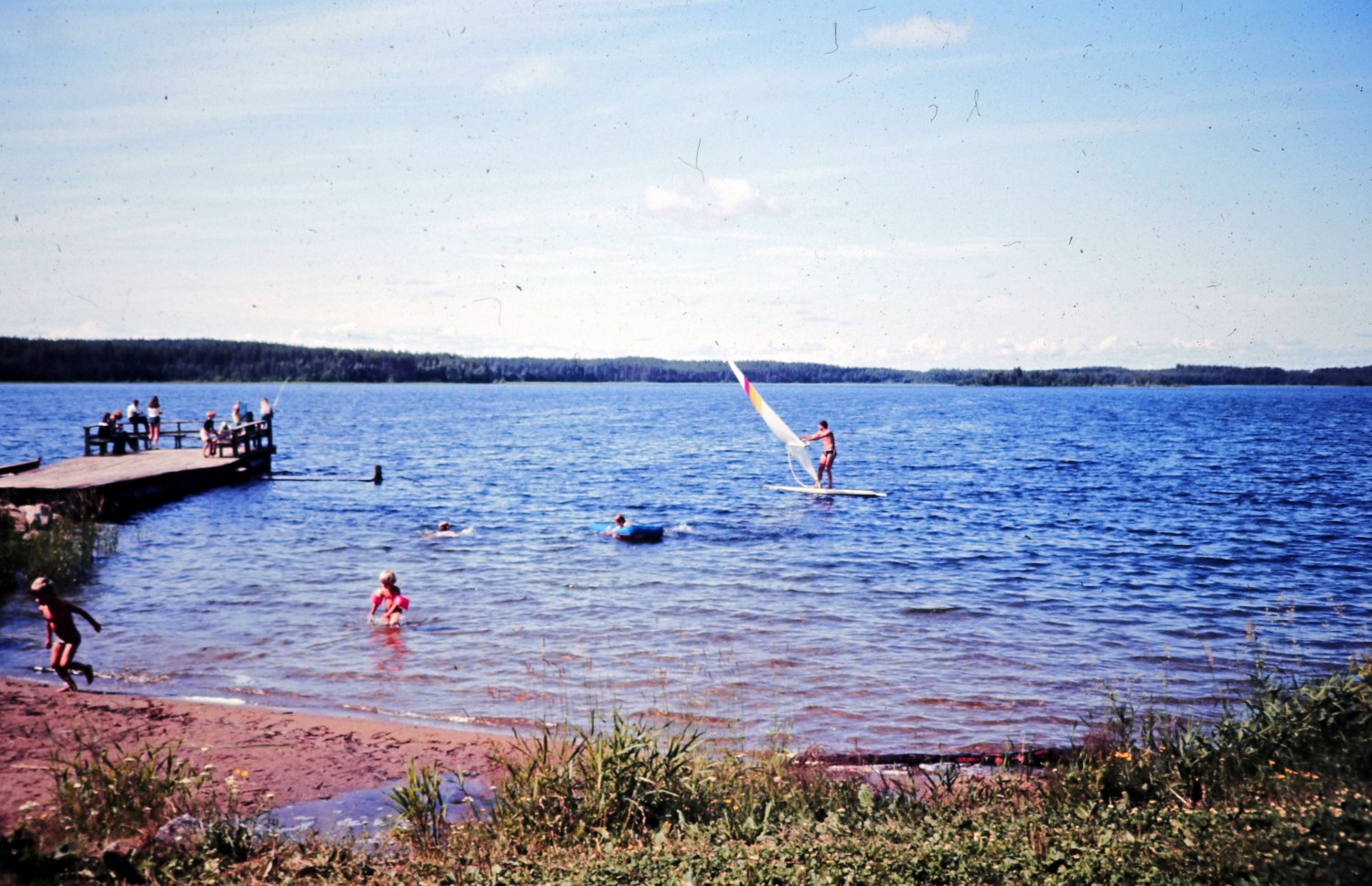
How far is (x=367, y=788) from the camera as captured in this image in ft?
29.3

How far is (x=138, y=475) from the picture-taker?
29.9 metres

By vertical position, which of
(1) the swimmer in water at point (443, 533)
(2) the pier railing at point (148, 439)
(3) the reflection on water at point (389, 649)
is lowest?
(3) the reflection on water at point (389, 649)

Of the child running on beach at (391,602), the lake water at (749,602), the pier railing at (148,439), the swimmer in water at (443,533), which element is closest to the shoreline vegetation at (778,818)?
the lake water at (749,602)

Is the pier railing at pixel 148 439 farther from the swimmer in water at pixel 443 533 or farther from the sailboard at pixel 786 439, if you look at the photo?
the sailboard at pixel 786 439

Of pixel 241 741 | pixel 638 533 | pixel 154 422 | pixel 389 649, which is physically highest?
pixel 154 422

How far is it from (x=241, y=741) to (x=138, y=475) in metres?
23.3

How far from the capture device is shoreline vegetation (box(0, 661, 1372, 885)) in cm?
597

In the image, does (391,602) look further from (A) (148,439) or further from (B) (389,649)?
(A) (148,439)

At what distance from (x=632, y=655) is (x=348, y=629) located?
5.12 m

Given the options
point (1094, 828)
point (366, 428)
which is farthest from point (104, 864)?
point (366, 428)

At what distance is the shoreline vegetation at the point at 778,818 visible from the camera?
597cm

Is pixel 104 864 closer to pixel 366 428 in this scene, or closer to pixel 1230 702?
pixel 1230 702

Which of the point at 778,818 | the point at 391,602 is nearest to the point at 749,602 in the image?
the point at 391,602

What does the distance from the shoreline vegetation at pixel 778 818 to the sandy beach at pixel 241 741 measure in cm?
9
